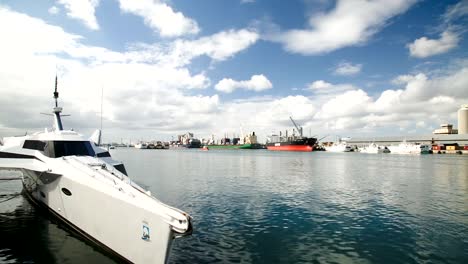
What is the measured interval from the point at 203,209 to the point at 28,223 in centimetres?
1128

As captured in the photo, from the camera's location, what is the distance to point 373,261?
11492mm

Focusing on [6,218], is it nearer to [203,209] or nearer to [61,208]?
[61,208]

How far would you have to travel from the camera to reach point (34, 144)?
19.0m

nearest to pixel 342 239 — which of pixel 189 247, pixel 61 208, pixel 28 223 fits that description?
pixel 189 247

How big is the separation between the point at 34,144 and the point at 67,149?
3980mm

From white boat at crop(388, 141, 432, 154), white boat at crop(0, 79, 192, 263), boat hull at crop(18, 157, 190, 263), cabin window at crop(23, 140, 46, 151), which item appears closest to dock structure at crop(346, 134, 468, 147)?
white boat at crop(388, 141, 432, 154)

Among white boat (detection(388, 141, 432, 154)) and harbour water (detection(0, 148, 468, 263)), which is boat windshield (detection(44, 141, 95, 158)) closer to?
harbour water (detection(0, 148, 468, 263))

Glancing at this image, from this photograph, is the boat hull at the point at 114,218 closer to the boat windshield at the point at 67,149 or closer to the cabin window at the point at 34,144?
the boat windshield at the point at 67,149

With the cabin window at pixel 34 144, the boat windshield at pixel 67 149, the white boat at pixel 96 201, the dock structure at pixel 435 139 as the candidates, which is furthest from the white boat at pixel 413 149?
the cabin window at pixel 34 144

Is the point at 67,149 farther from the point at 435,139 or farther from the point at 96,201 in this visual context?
the point at 435,139

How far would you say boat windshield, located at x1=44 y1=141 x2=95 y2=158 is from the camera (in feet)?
55.1

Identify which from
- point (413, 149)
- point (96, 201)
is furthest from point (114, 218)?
point (413, 149)

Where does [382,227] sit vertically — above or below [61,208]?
below

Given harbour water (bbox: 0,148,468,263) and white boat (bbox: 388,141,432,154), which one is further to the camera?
white boat (bbox: 388,141,432,154)
